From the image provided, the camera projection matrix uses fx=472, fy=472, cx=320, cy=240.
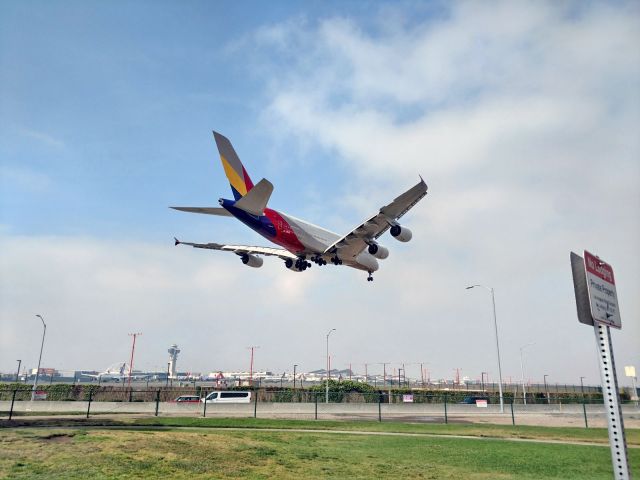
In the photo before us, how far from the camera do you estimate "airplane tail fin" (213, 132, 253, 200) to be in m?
35.0

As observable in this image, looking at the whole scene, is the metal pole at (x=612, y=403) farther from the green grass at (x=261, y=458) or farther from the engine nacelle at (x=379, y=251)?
the engine nacelle at (x=379, y=251)

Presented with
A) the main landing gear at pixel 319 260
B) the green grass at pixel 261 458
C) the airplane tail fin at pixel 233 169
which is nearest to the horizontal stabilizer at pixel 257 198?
the airplane tail fin at pixel 233 169

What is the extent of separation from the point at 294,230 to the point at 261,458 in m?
21.4

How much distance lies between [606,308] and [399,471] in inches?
434

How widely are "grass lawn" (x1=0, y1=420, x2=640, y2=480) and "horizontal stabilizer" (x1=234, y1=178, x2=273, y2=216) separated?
15.2 meters

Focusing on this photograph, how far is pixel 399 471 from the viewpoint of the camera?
48.9ft

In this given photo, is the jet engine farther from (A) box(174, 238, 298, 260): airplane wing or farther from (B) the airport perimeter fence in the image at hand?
(B) the airport perimeter fence

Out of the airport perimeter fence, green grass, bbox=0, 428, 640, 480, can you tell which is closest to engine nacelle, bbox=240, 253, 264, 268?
the airport perimeter fence

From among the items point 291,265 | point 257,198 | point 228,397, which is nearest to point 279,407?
point 228,397

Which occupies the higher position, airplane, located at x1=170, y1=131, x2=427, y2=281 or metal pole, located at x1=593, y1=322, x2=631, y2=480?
airplane, located at x1=170, y1=131, x2=427, y2=281

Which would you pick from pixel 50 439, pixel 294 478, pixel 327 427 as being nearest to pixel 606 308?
pixel 294 478

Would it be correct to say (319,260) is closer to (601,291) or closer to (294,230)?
(294,230)

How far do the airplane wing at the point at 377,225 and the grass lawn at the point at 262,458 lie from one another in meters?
15.6

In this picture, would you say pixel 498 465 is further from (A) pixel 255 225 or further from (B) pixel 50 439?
(A) pixel 255 225
